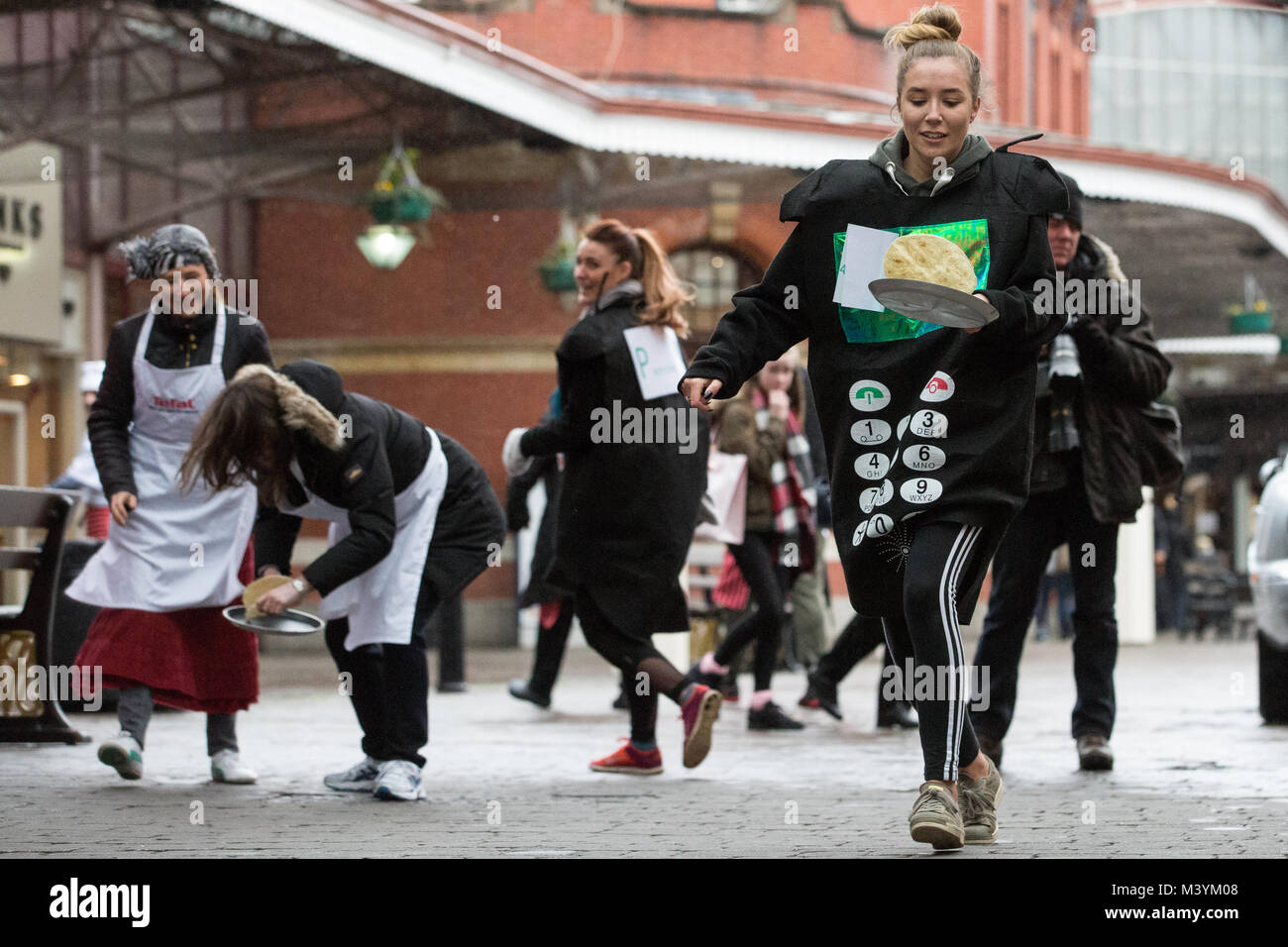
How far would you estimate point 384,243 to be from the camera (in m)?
15.2

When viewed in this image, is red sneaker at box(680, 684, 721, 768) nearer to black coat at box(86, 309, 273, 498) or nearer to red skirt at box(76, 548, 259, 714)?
red skirt at box(76, 548, 259, 714)

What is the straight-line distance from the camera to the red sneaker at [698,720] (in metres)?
6.59

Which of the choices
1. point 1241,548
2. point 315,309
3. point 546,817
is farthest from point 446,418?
point 1241,548

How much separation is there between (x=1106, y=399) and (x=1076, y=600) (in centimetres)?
73

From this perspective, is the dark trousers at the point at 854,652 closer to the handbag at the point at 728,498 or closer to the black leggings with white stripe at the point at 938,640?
the handbag at the point at 728,498

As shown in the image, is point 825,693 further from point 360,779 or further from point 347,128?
point 347,128

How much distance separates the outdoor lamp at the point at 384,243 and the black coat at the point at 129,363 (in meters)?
8.42

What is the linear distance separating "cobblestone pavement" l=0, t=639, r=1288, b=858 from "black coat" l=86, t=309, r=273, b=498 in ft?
3.59

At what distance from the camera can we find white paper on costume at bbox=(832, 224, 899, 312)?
4738 mm

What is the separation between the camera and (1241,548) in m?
34.7

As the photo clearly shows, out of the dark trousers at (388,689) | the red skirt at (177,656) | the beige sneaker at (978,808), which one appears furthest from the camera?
the red skirt at (177,656)

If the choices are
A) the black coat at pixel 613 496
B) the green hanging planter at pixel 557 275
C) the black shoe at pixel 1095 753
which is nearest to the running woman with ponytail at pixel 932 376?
the black coat at pixel 613 496

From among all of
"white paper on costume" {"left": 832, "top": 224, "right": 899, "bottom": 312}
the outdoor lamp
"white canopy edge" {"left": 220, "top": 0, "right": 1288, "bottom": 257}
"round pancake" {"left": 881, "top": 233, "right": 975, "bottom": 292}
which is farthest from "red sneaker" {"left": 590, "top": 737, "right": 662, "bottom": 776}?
the outdoor lamp
